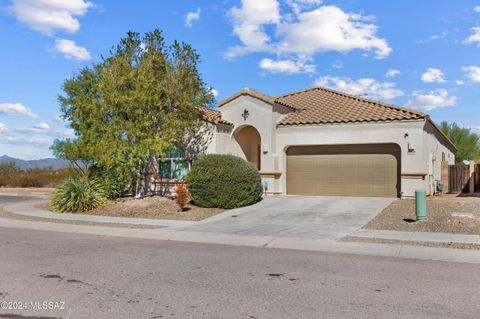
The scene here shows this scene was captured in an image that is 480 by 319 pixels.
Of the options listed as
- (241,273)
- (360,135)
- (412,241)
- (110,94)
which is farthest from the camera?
(360,135)

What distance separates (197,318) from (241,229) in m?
8.29

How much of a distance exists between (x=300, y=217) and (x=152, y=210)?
594cm

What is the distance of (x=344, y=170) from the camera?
2175 centimetres

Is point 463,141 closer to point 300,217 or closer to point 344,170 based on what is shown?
point 344,170

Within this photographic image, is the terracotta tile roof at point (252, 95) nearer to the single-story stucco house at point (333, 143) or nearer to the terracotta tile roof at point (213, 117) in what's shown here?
the single-story stucco house at point (333, 143)

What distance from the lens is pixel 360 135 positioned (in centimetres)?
2111

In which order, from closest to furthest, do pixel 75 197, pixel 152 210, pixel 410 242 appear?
pixel 410 242
pixel 152 210
pixel 75 197

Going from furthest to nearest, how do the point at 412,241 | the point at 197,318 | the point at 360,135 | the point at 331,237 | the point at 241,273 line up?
the point at 360,135 < the point at 331,237 < the point at 412,241 < the point at 241,273 < the point at 197,318

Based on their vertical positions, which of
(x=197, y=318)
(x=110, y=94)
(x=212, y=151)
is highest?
(x=110, y=94)

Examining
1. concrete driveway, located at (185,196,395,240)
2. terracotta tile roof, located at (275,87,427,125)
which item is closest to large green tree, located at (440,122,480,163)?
terracotta tile roof, located at (275,87,427,125)

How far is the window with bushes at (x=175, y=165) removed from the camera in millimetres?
22469

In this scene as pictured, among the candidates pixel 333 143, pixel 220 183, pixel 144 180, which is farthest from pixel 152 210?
pixel 333 143

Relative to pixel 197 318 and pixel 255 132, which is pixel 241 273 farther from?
pixel 255 132

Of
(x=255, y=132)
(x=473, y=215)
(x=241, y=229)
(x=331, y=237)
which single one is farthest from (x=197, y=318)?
(x=255, y=132)
